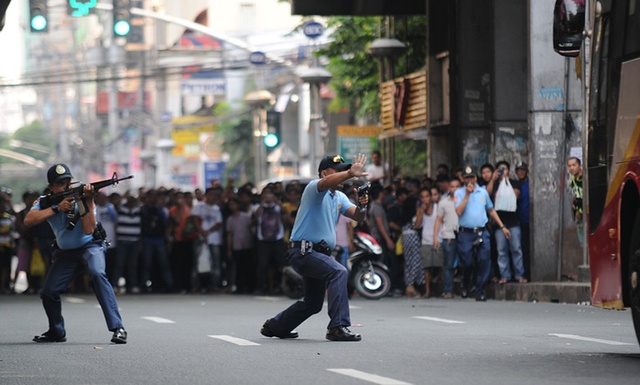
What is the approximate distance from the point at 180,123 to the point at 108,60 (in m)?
34.4

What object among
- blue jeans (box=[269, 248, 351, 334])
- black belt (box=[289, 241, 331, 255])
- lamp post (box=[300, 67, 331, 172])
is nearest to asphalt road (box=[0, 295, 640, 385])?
blue jeans (box=[269, 248, 351, 334])

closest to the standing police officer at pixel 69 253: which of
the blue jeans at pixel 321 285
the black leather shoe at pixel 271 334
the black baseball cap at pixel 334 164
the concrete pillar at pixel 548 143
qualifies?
the black leather shoe at pixel 271 334

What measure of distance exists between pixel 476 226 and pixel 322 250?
9.80 meters

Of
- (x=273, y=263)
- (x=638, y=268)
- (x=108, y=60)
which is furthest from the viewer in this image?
(x=108, y=60)

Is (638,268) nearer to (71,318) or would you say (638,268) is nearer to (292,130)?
(71,318)

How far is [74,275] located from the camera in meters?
15.4

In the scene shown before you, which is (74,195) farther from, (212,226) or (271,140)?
(271,140)

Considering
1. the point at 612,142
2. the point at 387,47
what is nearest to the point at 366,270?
the point at 387,47

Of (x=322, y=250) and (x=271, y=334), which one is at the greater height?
(x=322, y=250)

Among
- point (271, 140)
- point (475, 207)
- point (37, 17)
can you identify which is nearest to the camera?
point (475, 207)

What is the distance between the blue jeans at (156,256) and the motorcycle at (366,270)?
4566mm

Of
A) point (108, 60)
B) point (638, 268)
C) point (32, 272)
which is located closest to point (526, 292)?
point (32, 272)

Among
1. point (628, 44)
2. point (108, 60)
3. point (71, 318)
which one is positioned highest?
point (108, 60)

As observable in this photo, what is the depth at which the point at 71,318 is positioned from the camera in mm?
19922
